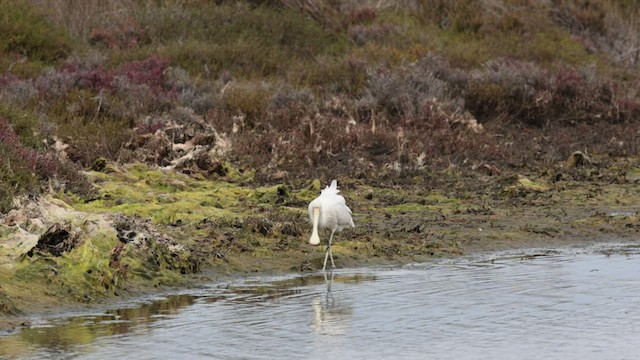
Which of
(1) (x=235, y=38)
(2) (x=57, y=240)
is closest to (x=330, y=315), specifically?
(2) (x=57, y=240)

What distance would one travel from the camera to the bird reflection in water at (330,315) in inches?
313

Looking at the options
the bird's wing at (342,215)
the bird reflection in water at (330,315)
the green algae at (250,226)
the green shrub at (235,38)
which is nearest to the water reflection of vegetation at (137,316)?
the bird reflection in water at (330,315)

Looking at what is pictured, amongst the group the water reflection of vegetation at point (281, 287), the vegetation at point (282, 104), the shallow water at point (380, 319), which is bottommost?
the shallow water at point (380, 319)

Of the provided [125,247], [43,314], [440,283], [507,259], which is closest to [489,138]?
[507,259]

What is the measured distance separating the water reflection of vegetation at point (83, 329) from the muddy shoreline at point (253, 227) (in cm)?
25

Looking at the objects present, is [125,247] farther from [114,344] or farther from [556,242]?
[556,242]

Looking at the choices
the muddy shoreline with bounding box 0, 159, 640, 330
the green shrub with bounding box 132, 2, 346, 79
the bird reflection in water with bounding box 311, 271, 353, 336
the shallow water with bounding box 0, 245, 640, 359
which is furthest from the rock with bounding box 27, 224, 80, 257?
the green shrub with bounding box 132, 2, 346, 79

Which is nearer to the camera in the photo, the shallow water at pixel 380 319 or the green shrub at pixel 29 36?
the shallow water at pixel 380 319

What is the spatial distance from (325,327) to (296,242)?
120 inches

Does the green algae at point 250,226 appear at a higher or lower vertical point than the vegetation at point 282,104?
lower

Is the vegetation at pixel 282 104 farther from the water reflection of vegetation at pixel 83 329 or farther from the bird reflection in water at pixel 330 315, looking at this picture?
the bird reflection in water at pixel 330 315

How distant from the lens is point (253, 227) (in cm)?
1112

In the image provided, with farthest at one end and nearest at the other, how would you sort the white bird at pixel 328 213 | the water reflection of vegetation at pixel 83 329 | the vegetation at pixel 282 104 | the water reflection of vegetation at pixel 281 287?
the vegetation at pixel 282 104
the white bird at pixel 328 213
the water reflection of vegetation at pixel 281 287
the water reflection of vegetation at pixel 83 329

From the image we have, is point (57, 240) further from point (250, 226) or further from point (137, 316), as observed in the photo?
point (250, 226)
